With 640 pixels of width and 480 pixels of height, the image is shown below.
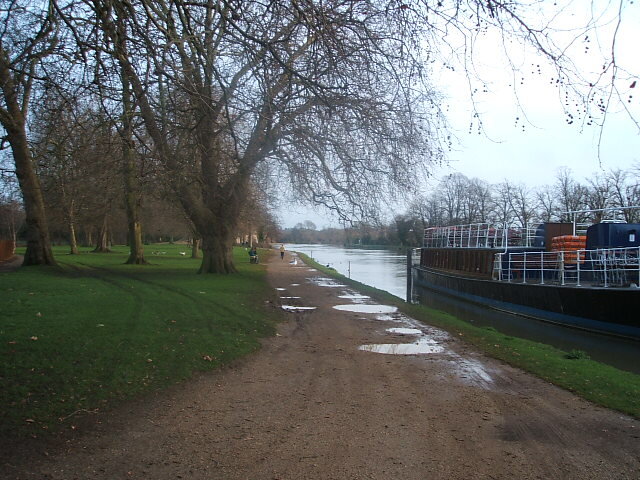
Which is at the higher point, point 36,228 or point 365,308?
point 36,228

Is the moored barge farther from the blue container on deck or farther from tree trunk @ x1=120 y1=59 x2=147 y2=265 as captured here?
tree trunk @ x1=120 y1=59 x2=147 y2=265

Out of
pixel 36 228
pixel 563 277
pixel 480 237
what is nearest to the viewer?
pixel 563 277

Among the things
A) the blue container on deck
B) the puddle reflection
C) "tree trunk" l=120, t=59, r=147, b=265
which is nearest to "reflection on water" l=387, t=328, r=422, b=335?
the puddle reflection

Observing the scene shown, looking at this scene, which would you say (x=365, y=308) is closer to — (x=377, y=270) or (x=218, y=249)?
(x=218, y=249)

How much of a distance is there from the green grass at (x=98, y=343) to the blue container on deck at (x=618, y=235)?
14.9 meters

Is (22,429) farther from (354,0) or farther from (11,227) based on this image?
(11,227)

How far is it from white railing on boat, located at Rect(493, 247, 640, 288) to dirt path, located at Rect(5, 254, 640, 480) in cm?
1311

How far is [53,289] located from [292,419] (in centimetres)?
1139

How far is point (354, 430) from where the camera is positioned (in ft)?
18.3

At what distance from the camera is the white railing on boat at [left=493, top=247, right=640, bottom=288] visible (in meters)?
19.4

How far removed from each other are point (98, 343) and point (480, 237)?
94.4 feet

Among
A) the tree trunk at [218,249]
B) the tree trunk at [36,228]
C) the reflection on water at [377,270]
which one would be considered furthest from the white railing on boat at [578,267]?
the tree trunk at [36,228]

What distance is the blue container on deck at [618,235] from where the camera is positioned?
70.6 ft

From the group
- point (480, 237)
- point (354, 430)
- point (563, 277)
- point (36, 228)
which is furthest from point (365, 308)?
point (480, 237)
